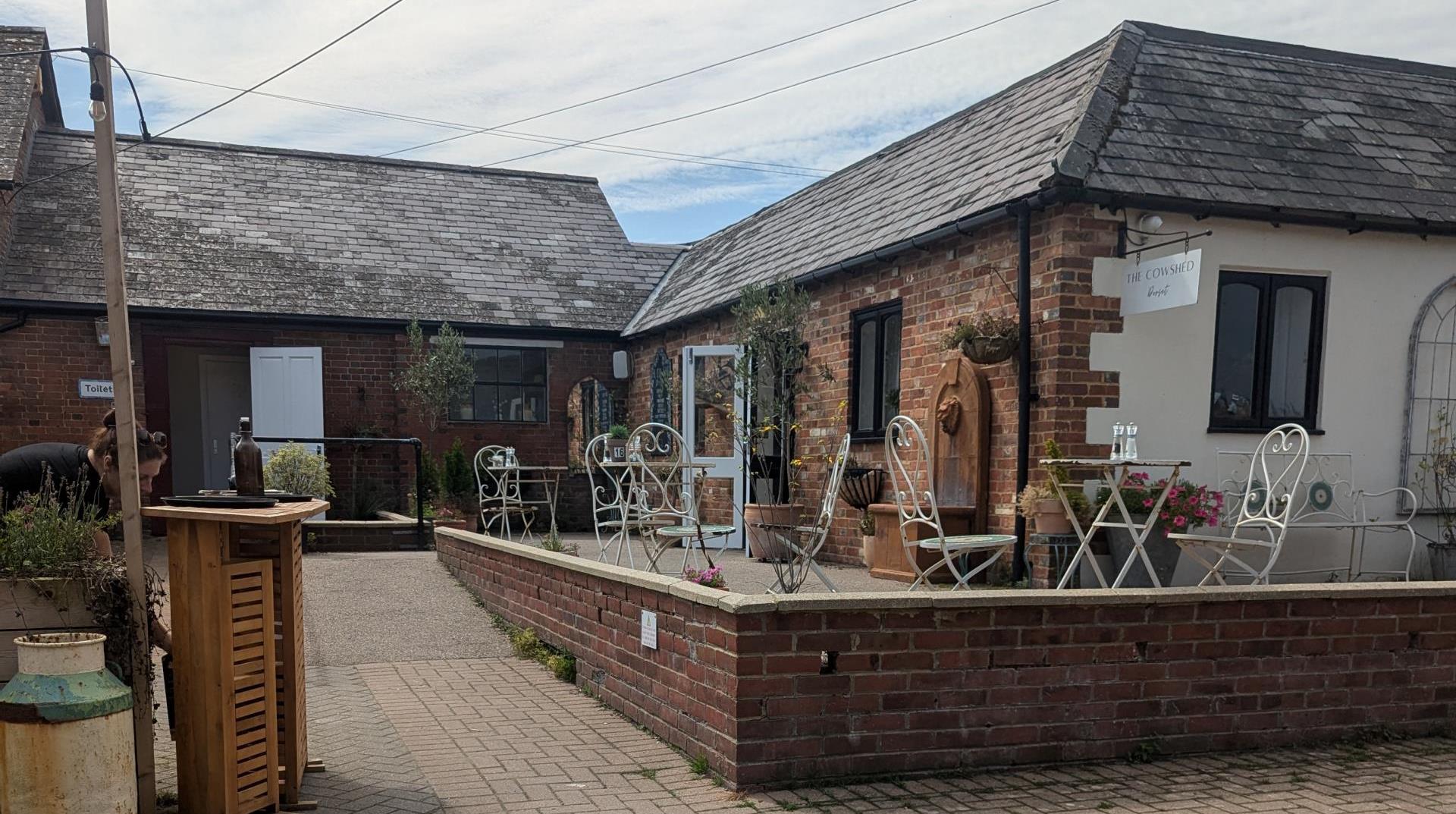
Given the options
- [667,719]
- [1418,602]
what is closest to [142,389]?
[667,719]

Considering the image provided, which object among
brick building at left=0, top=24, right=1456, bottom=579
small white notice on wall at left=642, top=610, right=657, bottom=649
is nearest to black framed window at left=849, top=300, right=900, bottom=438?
brick building at left=0, top=24, right=1456, bottom=579

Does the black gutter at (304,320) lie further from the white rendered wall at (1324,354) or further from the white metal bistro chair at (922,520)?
the white rendered wall at (1324,354)

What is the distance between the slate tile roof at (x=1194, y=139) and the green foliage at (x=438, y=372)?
493 cm

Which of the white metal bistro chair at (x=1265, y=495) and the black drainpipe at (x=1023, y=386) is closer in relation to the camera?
the white metal bistro chair at (x=1265, y=495)

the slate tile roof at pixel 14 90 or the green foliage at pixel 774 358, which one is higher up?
the slate tile roof at pixel 14 90

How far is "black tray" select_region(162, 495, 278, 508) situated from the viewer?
3.52 meters

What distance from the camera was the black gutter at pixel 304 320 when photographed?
471 inches

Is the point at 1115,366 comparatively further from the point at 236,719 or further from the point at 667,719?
the point at 236,719

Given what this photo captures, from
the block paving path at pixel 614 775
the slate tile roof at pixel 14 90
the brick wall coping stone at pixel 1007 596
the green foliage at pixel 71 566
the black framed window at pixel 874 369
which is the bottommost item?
the block paving path at pixel 614 775

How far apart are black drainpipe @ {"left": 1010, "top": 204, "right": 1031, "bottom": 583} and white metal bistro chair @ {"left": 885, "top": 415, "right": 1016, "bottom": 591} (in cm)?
15

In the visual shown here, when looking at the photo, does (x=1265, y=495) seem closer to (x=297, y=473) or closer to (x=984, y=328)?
(x=984, y=328)

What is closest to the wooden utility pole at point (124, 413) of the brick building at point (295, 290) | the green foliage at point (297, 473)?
the green foliage at point (297, 473)

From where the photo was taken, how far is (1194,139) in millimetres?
7297

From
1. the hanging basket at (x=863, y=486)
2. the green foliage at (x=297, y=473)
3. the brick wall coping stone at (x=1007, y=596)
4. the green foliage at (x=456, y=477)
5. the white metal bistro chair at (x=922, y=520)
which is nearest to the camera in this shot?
the brick wall coping stone at (x=1007, y=596)
